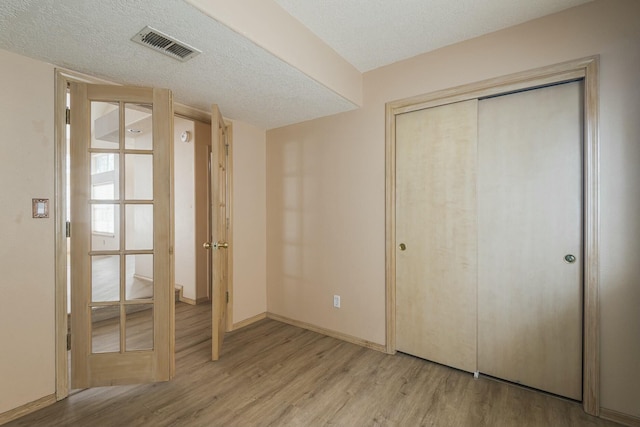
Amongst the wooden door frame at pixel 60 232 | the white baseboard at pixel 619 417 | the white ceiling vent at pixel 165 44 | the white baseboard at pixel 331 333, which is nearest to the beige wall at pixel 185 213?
the white baseboard at pixel 331 333

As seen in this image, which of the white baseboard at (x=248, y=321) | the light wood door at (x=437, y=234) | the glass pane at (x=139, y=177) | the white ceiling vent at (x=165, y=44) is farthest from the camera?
the white baseboard at (x=248, y=321)

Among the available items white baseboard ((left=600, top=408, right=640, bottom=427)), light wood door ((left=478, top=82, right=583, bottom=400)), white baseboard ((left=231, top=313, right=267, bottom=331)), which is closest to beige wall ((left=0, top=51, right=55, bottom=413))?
white baseboard ((left=231, top=313, right=267, bottom=331))

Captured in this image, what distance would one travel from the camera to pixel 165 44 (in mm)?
1682

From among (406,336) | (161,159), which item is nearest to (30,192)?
(161,159)

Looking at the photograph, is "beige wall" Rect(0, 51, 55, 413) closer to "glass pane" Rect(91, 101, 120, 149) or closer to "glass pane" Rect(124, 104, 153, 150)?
"glass pane" Rect(91, 101, 120, 149)

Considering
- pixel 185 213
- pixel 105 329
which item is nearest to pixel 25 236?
pixel 105 329

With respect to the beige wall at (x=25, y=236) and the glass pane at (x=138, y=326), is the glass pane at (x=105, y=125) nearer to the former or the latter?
the beige wall at (x=25, y=236)

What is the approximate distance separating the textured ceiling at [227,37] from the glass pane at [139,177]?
613 millimetres

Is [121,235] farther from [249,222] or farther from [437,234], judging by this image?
[437,234]

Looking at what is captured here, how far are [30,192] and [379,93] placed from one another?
2775 millimetres

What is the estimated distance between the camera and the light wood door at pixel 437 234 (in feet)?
7.30

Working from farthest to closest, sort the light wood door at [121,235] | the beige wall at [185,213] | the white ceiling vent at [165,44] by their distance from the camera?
the beige wall at [185,213] → the light wood door at [121,235] → the white ceiling vent at [165,44]

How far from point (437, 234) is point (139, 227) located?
2405 mm

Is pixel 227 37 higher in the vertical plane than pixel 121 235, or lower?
higher
